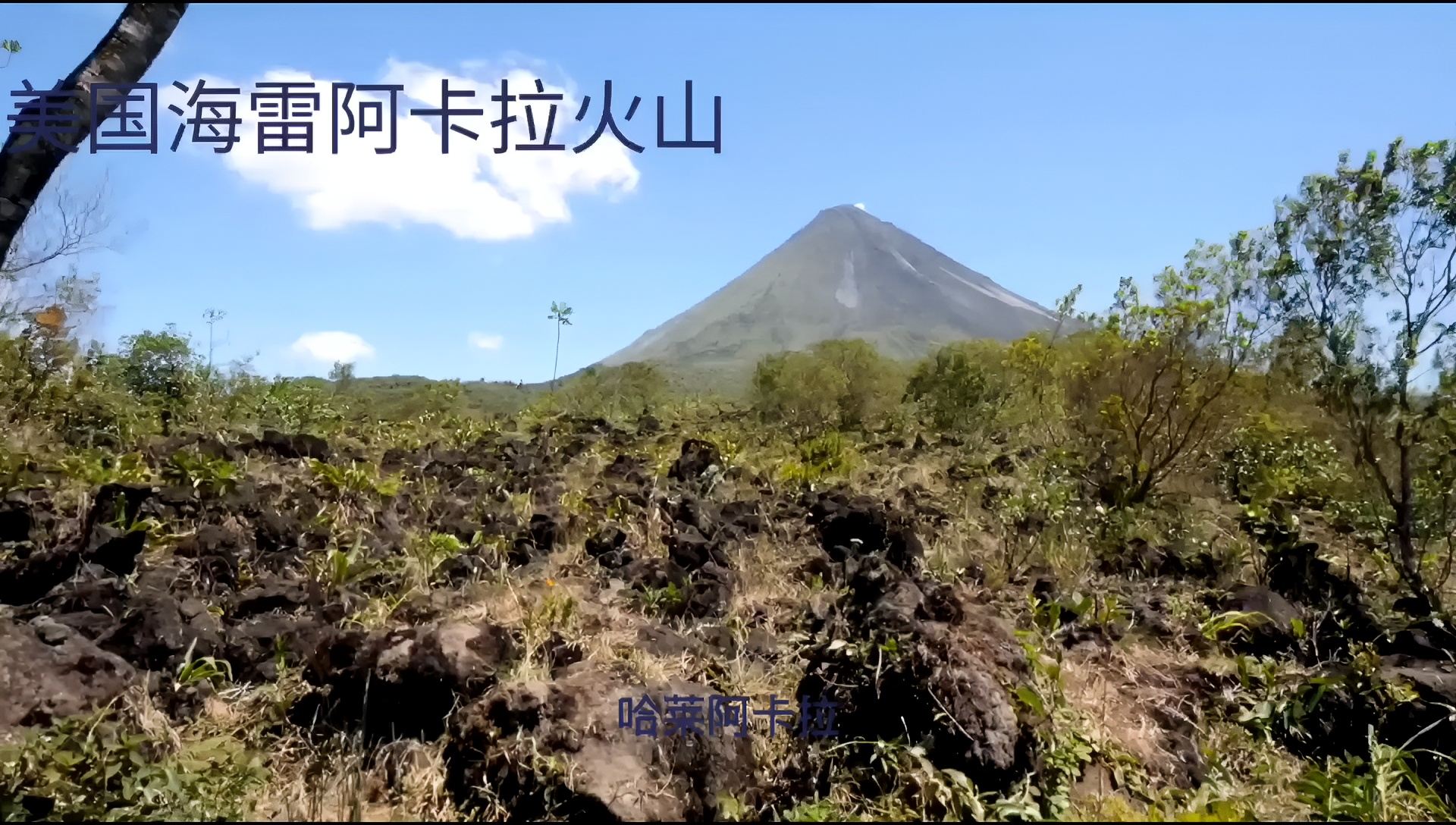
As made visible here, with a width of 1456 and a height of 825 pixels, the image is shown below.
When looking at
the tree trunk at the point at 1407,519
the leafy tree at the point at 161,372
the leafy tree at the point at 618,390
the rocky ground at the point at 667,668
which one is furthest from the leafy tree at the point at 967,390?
the leafy tree at the point at 161,372

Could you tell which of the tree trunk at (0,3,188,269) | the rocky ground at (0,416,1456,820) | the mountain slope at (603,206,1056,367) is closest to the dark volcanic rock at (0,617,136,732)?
the rocky ground at (0,416,1456,820)

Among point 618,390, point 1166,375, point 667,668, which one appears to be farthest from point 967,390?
point 667,668

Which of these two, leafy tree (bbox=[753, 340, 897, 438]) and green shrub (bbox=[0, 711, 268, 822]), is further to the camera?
leafy tree (bbox=[753, 340, 897, 438])

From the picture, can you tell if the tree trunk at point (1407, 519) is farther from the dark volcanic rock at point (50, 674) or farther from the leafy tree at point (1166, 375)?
the dark volcanic rock at point (50, 674)

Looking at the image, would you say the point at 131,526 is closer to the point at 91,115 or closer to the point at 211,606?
the point at 211,606

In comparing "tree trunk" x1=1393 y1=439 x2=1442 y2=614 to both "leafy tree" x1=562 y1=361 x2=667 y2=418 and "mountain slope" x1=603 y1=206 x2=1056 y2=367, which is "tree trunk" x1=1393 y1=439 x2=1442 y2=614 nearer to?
"leafy tree" x1=562 y1=361 x2=667 y2=418

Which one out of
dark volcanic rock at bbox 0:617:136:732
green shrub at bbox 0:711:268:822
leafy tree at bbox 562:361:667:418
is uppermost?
leafy tree at bbox 562:361:667:418

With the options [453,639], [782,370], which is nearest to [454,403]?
[782,370]

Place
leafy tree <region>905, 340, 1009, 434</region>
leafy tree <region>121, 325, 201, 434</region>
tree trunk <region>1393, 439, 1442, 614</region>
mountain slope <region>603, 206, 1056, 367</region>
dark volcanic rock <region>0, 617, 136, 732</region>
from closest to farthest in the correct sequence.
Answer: dark volcanic rock <region>0, 617, 136, 732</region> < tree trunk <region>1393, 439, 1442, 614</region> < leafy tree <region>121, 325, 201, 434</region> < leafy tree <region>905, 340, 1009, 434</region> < mountain slope <region>603, 206, 1056, 367</region>
